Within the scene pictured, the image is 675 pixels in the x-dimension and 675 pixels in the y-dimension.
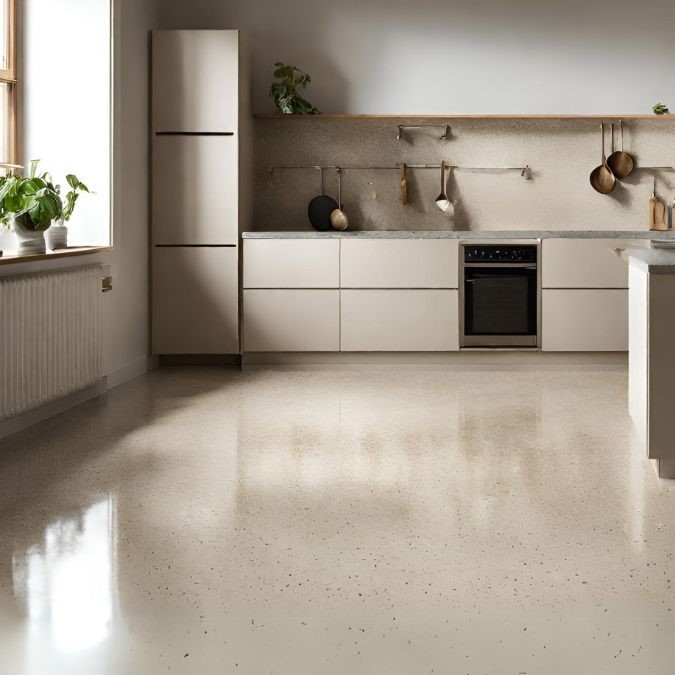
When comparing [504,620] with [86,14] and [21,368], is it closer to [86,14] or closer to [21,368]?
[21,368]

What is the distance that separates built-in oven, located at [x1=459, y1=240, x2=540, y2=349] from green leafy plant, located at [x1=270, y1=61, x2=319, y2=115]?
1.40 m

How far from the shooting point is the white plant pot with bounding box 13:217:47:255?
14.3 ft

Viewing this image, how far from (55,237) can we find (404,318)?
232 centimetres

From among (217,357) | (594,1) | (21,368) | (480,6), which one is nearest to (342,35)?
(480,6)

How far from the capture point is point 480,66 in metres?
6.59

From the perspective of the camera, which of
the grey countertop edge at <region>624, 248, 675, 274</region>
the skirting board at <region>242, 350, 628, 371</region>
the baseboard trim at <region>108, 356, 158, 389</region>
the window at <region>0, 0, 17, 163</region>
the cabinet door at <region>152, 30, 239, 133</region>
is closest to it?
the grey countertop edge at <region>624, 248, 675, 274</region>

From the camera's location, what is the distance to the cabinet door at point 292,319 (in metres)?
6.22

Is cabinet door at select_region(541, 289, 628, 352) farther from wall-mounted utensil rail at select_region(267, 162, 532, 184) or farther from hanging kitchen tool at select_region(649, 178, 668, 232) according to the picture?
wall-mounted utensil rail at select_region(267, 162, 532, 184)

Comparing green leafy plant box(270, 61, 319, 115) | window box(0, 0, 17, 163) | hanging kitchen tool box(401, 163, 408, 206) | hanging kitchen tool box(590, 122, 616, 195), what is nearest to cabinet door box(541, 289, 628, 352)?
hanging kitchen tool box(590, 122, 616, 195)

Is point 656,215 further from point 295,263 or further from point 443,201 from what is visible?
point 295,263

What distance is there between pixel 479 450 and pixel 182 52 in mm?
3476

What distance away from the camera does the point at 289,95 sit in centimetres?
642

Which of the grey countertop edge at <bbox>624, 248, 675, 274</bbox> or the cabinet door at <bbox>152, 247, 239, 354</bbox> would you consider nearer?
the grey countertop edge at <bbox>624, 248, 675, 274</bbox>

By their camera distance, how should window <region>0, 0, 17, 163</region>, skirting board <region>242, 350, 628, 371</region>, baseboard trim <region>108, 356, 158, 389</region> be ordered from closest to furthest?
window <region>0, 0, 17, 163</region> < baseboard trim <region>108, 356, 158, 389</region> < skirting board <region>242, 350, 628, 371</region>
